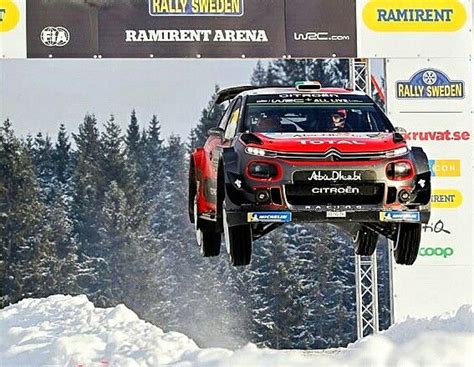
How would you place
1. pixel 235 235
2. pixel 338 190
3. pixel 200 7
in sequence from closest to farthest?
pixel 338 190, pixel 235 235, pixel 200 7

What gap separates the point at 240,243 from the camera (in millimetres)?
8695

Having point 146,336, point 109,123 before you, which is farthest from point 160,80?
point 146,336

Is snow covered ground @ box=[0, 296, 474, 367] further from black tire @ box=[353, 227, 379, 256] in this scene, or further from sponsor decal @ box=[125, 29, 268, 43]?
sponsor decal @ box=[125, 29, 268, 43]

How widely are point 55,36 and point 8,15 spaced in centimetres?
48

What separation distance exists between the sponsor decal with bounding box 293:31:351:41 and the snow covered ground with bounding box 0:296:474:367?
8.97ft

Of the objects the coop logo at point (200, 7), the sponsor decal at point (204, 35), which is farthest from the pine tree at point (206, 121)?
the coop logo at point (200, 7)

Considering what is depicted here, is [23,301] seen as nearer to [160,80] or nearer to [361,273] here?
[160,80]

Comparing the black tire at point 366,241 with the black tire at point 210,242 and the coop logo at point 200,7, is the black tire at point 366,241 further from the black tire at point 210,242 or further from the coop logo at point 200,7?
the coop logo at point 200,7

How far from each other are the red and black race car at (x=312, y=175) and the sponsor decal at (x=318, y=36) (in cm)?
177

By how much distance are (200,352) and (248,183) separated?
2410 mm

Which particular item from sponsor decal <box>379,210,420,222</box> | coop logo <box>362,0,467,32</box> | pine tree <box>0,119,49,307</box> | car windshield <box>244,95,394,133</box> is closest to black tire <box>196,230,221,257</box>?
car windshield <box>244,95,394,133</box>

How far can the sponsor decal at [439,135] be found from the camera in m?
10.8

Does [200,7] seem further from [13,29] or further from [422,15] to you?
[422,15]

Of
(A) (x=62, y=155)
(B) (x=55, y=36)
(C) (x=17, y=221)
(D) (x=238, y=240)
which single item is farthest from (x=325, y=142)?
(C) (x=17, y=221)
